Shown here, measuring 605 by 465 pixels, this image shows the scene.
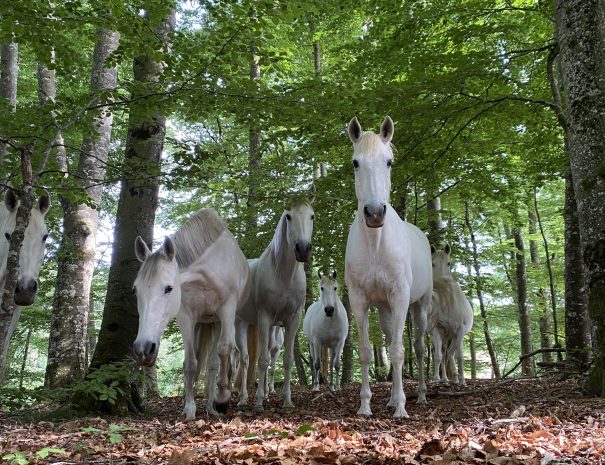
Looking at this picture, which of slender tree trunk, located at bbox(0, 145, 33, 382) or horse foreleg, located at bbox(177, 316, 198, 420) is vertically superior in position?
slender tree trunk, located at bbox(0, 145, 33, 382)

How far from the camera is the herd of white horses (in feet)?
16.3

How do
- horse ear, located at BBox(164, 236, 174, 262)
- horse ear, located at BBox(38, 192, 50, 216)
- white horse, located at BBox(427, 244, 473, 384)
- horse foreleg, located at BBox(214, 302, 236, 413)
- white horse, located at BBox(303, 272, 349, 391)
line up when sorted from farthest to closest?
white horse, located at BBox(303, 272, 349, 391)
white horse, located at BBox(427, 244, 473, 384)
horse foreleg, located at BBox(214, 302, 236, 413)
horse ear, located at BBox(38, 192, 50, 216)
horse ear, located at BBox(164, 236, 174, 262)

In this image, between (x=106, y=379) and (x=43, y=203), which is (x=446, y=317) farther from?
(x=43, y=203)

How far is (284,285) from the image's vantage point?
7102mm


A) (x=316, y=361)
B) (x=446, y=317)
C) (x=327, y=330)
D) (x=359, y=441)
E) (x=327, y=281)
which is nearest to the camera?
(x=359, y=441)

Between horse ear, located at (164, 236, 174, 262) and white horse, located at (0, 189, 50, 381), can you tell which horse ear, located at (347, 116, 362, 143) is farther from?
white horse, located at (0, 189, 50, 381)

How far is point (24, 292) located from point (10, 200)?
118cm

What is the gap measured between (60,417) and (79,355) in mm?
3594

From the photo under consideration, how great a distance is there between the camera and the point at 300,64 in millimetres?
16219

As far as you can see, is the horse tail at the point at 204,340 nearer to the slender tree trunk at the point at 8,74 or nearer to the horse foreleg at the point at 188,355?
the horse foreleg at the point at 188,355

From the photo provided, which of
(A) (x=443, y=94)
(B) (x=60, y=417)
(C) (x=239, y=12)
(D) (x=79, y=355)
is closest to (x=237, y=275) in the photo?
(B) (x=60, y=417)

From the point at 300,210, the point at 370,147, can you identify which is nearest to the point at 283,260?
the point at 300,210

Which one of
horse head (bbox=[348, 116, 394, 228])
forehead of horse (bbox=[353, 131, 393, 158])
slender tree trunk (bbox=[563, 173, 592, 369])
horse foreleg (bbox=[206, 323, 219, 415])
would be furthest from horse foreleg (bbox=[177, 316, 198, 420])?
slender tree trunk (bbox=[563, 173, 592, 369])

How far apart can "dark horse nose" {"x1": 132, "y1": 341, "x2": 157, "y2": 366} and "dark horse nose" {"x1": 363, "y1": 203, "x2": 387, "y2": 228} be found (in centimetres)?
233
